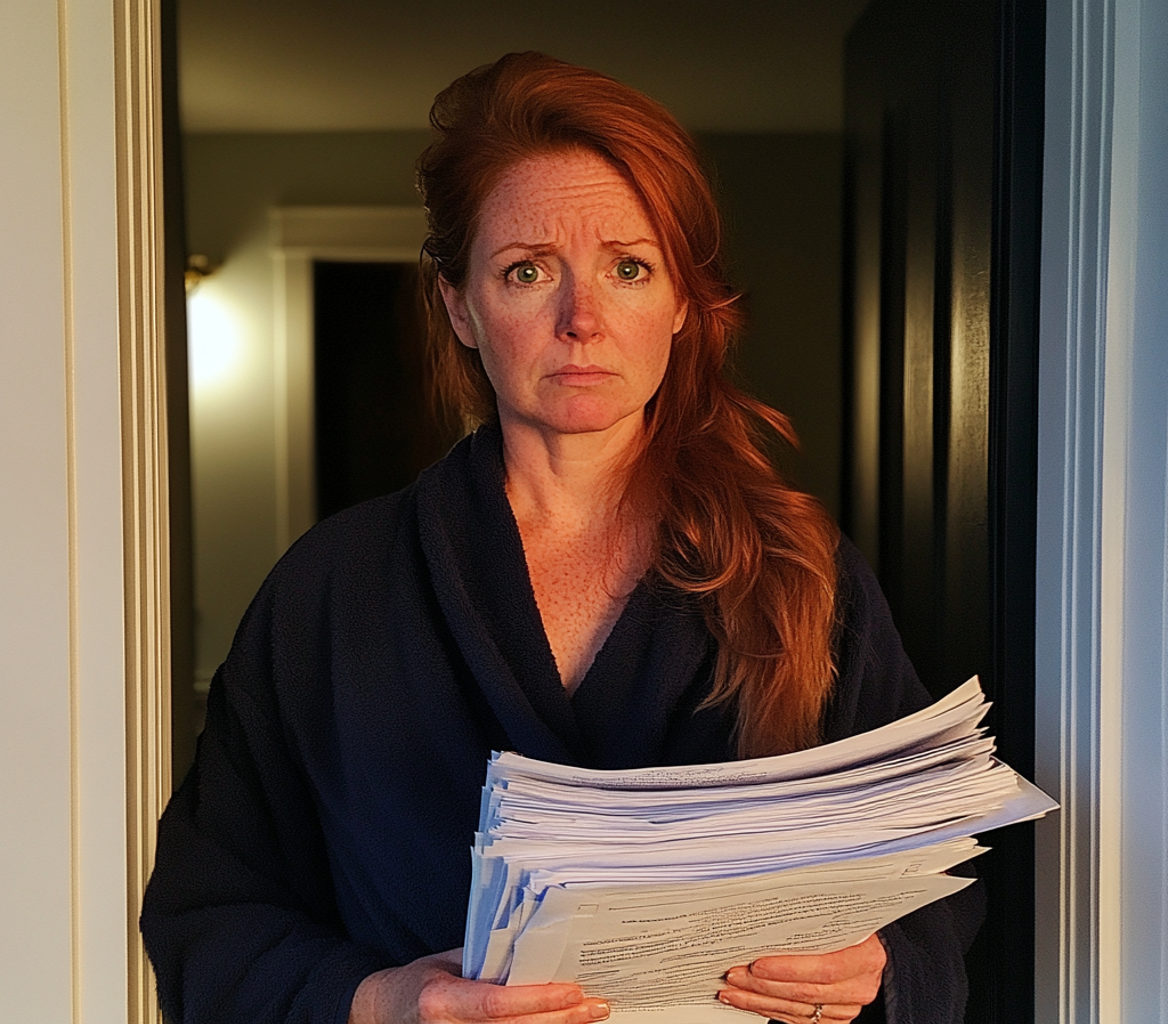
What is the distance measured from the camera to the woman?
846mm

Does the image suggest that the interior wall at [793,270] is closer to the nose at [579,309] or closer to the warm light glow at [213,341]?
the nose at [579,309]

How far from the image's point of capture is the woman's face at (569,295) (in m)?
0.84

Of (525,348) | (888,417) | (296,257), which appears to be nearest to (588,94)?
(525,348)

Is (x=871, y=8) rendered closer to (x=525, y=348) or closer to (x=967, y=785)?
(x=525, y=348)

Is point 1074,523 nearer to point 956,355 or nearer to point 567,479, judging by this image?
point 956,355

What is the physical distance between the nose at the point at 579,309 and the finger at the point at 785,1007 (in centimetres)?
49

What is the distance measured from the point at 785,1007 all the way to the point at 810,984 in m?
0.02

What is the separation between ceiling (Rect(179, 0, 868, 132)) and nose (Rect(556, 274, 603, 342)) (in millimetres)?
283

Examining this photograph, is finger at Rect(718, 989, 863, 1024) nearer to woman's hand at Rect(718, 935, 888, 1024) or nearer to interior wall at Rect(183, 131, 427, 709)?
woman's hand at Rect(718, 935, 888, 1024)

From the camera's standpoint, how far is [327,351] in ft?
4.70

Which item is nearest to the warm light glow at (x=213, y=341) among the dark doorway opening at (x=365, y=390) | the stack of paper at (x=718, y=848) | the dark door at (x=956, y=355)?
the dark doorway opening at (x=365, y=390)

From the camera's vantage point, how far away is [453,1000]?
28.4 inches

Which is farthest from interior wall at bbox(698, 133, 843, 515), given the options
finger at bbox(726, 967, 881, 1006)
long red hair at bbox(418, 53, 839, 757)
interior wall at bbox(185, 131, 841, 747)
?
finger at bbox(726, 967, 881, 1006)

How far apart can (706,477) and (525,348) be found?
7.6 inches
